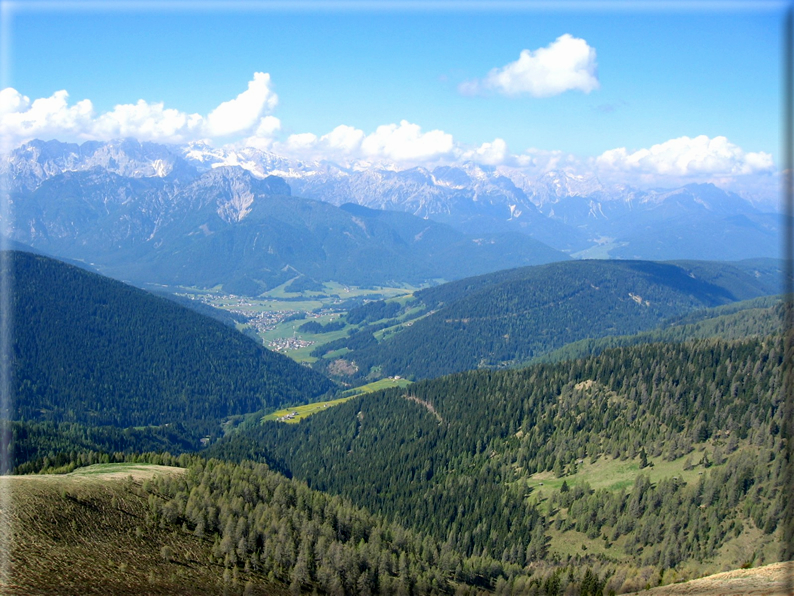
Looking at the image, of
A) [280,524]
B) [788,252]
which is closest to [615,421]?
[280,524]

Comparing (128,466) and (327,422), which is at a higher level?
(128,466)

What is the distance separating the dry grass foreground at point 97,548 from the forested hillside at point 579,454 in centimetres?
4925

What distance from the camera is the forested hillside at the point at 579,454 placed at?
8450cm

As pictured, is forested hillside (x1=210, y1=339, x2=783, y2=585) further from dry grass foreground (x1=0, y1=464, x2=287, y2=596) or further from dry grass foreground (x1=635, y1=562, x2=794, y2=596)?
dry grass foreground (x1=0, y1=464, x2=287, y2=596)

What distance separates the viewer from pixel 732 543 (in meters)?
77.7

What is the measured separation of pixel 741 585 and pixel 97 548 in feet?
163

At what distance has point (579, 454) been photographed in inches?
4400

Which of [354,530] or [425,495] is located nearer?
[354,530]

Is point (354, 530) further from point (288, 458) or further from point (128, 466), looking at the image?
point (288, 458)

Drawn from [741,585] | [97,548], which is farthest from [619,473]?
[97,548]

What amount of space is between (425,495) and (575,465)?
2882 cm

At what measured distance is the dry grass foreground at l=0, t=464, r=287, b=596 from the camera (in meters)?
43.0

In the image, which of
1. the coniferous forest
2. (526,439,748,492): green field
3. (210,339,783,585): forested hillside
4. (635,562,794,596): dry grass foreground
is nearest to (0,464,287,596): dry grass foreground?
the coniferous forest

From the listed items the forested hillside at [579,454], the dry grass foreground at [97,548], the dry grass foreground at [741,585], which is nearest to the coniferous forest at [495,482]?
the forested hillside at [579,454]
